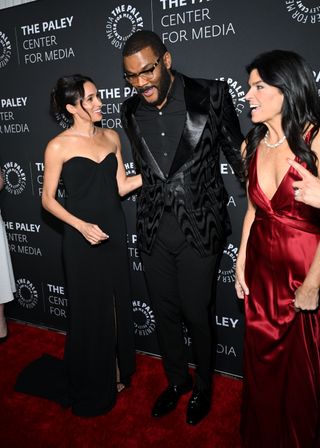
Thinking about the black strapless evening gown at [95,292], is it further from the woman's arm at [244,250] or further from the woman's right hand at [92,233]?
the woman's arm at [244,250]

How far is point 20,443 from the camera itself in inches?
92.6

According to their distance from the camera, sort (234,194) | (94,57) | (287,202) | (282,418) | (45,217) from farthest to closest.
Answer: (45,217) < (94,57) < (234,194) < (282,418) < (287,202)

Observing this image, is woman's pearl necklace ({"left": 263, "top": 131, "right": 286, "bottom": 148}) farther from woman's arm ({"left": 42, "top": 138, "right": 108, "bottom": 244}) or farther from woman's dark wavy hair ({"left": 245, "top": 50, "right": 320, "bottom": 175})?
woman's arm ({"left": 42, "top": 138, "right": 108, "bottom": 244})

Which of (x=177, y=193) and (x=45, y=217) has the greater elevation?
(x=177, y=193)

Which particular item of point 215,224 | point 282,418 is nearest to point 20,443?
point 282,418

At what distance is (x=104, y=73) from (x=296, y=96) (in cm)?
172

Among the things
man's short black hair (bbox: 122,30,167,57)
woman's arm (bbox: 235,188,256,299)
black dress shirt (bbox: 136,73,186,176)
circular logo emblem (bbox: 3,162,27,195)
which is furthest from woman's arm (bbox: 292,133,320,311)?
circular logo emblem (bbox: 3,162,27,195)

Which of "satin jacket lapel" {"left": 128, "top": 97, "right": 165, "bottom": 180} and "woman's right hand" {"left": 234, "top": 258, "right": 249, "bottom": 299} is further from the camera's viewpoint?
"satin jacket lapel" {"left": 128, "top": 97, "right": 165, "bottom": 180}

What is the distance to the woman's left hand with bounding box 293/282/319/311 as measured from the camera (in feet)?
5.50

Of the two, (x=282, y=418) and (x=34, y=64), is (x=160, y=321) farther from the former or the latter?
(x=34, y=64)

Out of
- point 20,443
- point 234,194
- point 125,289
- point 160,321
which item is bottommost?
point 20,443

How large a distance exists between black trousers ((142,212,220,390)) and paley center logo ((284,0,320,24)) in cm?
128

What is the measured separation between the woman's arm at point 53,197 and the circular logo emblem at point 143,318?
44.5 inches

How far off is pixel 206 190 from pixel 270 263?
0.59 meters
